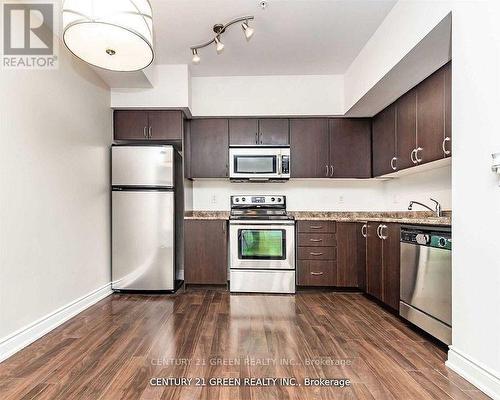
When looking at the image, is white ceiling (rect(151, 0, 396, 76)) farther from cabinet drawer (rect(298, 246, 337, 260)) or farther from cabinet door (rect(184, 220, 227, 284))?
cabinet drawer (rect(298, 246, 337, 260))

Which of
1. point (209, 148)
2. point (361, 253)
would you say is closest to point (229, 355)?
point (361, 253)

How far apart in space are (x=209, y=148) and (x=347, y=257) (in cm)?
217

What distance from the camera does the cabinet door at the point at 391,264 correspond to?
108 inches

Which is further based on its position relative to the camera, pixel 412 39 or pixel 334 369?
pixel 412 39

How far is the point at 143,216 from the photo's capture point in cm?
363

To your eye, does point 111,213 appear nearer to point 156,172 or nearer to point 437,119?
point 156,172

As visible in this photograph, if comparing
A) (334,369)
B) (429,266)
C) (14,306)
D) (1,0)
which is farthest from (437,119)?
(14,306)

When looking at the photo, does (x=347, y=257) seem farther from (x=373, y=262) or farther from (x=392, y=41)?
(x=392, y=41)

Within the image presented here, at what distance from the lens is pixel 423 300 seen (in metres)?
2.35

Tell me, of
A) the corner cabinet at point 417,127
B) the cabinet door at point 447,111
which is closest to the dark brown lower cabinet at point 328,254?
the corner cabinet at point 417,127

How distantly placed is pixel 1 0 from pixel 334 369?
3192 mm

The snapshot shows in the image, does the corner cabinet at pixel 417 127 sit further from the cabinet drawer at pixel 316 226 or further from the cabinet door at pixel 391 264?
the cabinet drawer at pixel 316 226

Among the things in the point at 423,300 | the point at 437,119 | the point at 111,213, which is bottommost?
the point at 423,300

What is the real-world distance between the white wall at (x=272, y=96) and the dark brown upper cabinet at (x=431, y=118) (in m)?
1.25
